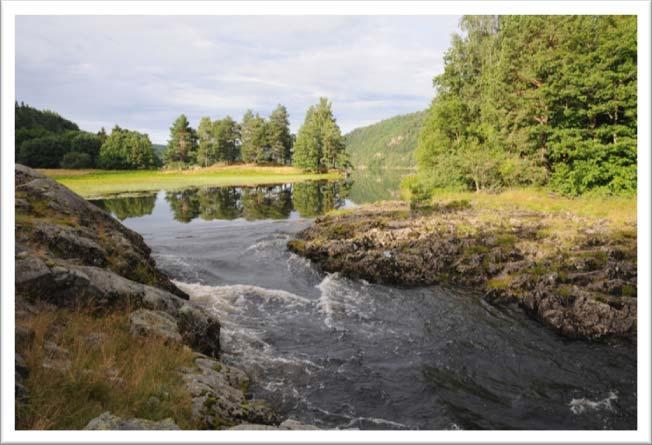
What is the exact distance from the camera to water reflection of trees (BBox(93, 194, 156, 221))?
28419 mm

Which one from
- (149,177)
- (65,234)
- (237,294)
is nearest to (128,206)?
(149,177)

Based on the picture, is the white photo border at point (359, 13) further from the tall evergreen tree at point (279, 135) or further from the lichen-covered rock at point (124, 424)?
the tall evergreen tree at point (279, 135)

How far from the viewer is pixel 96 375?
537cm

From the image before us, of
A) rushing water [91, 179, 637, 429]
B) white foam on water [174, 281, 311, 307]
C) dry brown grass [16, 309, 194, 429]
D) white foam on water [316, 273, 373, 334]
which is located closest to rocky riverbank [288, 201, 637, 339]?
rushing water [91, 179, 637, 429]

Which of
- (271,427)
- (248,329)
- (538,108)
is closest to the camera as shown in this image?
(271,427)

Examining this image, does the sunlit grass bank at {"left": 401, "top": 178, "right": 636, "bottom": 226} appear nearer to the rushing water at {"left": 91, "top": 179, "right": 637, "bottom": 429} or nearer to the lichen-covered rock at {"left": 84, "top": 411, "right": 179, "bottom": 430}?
the rushing water at {"left": 91, "top": 179, "right": 637, "bottom": 429}

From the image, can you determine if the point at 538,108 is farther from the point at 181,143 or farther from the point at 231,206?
the point at 181,143

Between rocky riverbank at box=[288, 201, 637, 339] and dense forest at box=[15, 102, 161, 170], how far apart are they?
10323 millimetres

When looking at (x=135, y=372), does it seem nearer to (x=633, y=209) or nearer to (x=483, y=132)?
(x=633, y=209)

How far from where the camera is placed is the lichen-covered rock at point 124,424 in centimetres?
462

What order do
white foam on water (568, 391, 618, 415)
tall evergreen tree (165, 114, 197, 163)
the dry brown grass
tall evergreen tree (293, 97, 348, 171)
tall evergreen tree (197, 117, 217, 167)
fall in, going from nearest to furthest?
the dry brown grass, white foam on water (568, 391, 618, 415), tall evergreen tree (293, 97, 348, 171), tall evergreen tree (165, 114, 197, 163), tall evergreen tree (197, 117, 217, 167)

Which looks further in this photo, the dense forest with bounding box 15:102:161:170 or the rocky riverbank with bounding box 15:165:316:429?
the dense forest with bounding box 15:102:161:170

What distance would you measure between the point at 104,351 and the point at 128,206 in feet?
95.9

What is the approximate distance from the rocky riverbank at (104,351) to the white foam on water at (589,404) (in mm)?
4707
